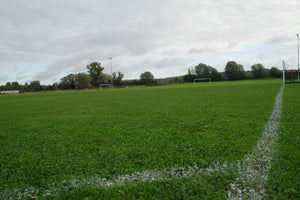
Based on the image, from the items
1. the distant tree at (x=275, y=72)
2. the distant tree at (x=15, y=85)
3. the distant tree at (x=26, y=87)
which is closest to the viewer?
the distant tree at (x=275, y=72)

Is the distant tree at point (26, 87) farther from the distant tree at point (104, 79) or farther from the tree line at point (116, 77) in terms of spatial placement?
the distant tree at point (104, 79)

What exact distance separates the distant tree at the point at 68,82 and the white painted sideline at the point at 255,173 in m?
69.5

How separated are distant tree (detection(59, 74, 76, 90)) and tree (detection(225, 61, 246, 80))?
53928mm

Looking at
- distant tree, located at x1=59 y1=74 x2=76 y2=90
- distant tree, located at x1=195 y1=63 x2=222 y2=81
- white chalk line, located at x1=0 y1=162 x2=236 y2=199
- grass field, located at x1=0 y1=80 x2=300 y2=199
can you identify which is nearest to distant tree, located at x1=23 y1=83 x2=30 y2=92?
distant tree, located at x1=59 y1=74 x2=76 y2=90

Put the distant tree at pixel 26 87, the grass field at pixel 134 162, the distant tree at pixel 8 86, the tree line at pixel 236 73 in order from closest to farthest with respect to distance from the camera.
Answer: the grass field at pixel 134 162, the tree line at pixel 236 73, the distant tree at pixel 26 87, the distant tree at pixel 8 86

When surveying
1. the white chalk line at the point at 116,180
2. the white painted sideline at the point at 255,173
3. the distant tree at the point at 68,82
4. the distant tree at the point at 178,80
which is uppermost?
the distant tree at the point at 68,82

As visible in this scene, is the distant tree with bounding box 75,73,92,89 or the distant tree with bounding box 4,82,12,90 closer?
the distant tree with bounding box 75,73,92,89

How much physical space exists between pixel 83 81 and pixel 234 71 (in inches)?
2043

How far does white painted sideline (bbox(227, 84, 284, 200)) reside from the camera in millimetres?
1396

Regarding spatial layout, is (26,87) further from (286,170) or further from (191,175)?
(286,170)

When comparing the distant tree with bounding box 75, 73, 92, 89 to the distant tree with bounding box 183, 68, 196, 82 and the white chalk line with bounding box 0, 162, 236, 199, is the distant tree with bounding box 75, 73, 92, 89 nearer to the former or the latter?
the distant tree with bounding box 183, 68, 196, 82

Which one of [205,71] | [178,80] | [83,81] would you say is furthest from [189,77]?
[83,81]

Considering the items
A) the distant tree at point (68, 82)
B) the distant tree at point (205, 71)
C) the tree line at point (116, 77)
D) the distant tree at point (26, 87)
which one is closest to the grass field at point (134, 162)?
the tree line at point (116, 77)

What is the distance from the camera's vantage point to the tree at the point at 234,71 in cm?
6322
